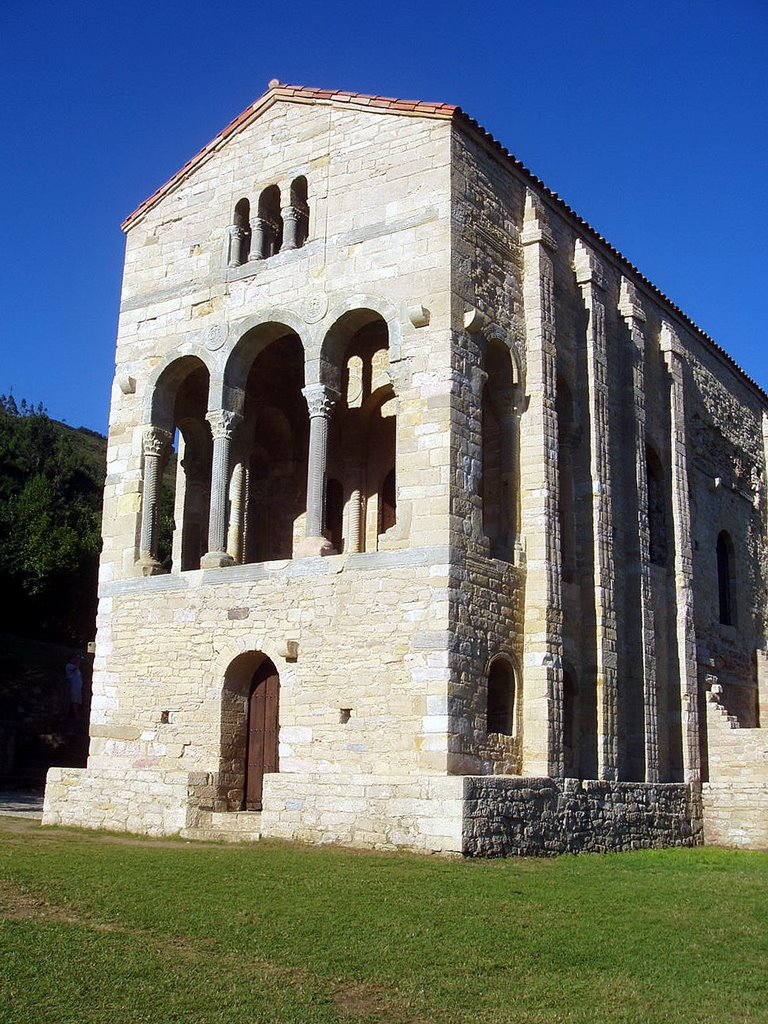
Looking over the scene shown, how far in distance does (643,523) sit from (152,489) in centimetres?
903

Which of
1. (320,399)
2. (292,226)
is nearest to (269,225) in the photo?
(292,226)

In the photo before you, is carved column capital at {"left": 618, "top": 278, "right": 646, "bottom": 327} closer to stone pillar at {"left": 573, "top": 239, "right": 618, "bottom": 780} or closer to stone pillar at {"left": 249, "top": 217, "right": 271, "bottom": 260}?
stone pillar at {"left": 573, "top": 239, "right": 618, "bottom": 780}

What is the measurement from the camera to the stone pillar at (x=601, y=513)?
1809 centimetres

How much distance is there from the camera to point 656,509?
22.1m

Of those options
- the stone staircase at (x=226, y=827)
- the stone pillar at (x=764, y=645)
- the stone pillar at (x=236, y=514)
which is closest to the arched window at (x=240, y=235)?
the stone pillar at (x=236, y=514)

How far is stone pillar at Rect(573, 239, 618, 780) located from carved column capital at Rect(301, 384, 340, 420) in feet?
15.9

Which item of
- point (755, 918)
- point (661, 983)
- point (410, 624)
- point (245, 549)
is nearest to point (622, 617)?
point (410, 624)

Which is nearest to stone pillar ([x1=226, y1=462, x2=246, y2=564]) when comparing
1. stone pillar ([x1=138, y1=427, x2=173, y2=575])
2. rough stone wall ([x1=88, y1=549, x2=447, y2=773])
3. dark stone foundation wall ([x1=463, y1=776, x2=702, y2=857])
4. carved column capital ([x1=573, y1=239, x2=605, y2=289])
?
stone pillar ([x1=138, y1=427, x2=173, y2=575])

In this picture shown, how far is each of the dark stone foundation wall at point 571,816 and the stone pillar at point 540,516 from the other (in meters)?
0.66

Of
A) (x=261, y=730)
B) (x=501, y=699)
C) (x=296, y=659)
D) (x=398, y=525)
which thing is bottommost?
(x=261, y=730)

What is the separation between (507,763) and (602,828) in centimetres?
224

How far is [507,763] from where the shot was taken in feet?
52.5

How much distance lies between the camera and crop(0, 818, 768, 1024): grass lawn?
23.6ft

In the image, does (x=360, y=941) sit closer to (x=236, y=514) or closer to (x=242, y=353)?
(x=242, y=353)
